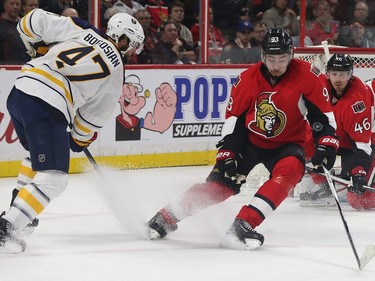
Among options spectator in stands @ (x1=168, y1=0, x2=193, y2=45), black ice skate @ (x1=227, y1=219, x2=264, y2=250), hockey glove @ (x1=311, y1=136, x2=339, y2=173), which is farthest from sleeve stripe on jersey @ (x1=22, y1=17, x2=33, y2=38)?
spectator in stands @ (x1=168, y1=0, x2=193, y2=45)

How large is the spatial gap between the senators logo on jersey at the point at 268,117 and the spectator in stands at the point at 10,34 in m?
2.68

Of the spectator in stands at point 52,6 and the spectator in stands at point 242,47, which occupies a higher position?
the spectator in stands at point 52,6

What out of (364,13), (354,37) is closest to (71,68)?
(354,37)

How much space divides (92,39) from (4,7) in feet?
7.71

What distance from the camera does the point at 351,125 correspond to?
6.31 m

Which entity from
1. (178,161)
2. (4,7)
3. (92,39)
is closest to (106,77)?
(92,39)

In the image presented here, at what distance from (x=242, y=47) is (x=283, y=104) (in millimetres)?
3742

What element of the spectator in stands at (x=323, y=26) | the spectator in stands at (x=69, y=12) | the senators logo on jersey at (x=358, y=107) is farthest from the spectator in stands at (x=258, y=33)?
the senators logo on jersey at (x=358, y=107)

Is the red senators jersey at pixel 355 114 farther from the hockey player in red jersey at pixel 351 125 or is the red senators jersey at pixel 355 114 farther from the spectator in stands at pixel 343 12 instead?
the spectator in stands at pixel 343 12

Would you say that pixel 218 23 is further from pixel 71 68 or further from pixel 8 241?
pixel 8 241

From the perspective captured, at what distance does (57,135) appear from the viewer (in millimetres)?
4707

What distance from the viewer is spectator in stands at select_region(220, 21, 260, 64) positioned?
8.55 meters

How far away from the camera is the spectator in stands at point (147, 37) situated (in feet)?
26.1

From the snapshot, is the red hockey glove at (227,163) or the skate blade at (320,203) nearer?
the red hockey glove at (227,163)
